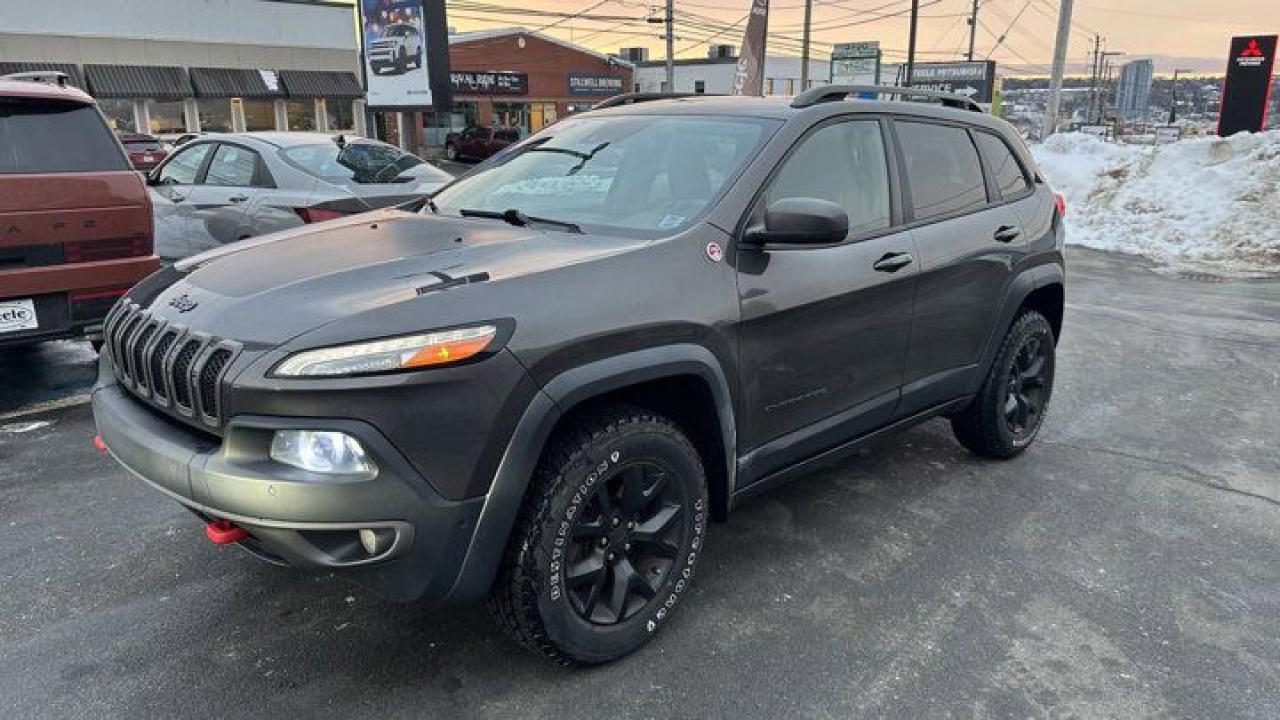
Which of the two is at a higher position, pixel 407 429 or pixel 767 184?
pixel 767 184

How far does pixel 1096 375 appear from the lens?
6.32m

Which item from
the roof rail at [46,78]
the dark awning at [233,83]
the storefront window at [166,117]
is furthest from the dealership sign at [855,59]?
the roof rail at [46,78]

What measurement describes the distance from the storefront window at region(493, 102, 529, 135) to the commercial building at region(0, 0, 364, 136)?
1149 cm

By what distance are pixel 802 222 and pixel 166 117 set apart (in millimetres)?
38945

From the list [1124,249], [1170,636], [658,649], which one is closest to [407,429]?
[658,649]

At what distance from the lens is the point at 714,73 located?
67188mm

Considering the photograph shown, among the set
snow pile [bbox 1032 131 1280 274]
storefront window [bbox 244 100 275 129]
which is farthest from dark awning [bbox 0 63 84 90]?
snow pile [bbox 1032 131 1280 274]

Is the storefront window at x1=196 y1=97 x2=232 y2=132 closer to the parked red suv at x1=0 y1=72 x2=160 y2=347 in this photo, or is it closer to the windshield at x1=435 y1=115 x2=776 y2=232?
the parked red suv at x1=0 y1=72 x2=160 y2=347

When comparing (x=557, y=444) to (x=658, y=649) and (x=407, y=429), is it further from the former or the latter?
(x=658, y=649)

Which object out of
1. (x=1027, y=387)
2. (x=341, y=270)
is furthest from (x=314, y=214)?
(x=1027, y=387)

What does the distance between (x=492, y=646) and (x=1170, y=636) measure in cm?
233

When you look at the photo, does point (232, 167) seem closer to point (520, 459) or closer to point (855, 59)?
point (520, 459)

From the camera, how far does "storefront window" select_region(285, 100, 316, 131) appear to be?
126ft

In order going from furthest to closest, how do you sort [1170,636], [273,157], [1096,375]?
[273,157] → [1096,375] → [1170,636]
